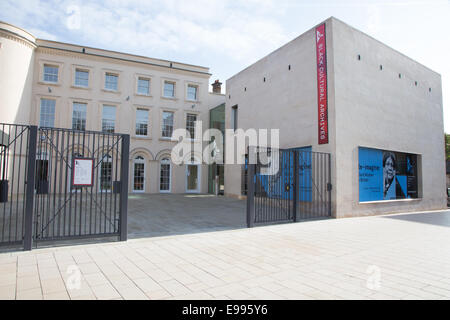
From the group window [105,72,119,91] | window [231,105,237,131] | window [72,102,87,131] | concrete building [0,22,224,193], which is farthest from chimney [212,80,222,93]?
window [72,102,87,131]

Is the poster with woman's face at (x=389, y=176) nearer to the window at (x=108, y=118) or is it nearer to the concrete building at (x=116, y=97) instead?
the concrete building at (x=116, y=97)

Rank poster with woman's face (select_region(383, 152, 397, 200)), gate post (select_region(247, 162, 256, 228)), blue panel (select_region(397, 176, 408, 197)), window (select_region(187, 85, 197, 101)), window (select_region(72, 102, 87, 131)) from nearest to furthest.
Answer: gate post (select_region(247, 162, 256, 228)) → poster with woman's face (select_region(383, 152, 397, 200)) → blue panel (select_region(397, 176, 408, 197)) → window (select_region(72, 102, 87, 131)) → window (select_region(187, 85, 197, 101))

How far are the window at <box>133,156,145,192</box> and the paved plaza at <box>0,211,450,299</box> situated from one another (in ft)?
50.1

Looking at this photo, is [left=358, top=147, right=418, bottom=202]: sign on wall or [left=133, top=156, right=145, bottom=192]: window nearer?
[left=358, top=147, right=418, bottom=202]: sign on wall

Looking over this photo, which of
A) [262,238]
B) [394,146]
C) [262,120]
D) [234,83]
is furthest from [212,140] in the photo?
[262,238]

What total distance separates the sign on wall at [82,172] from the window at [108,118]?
51.5ft

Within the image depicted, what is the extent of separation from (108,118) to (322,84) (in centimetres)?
1576

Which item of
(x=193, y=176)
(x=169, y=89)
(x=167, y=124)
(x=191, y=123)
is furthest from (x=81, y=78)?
(x=193, y=176)

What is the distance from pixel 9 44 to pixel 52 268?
18.4m

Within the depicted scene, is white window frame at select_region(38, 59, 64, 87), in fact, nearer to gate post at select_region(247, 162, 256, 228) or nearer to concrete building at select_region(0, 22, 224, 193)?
concrete building at select_region(0, 22, 224, 193)

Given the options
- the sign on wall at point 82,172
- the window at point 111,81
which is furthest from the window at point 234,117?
the sign on wall at point 82,172

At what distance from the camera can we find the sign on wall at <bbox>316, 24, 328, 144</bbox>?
443 inches

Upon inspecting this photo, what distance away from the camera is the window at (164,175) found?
22.2 metres

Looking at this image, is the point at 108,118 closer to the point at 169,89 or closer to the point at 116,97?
the point at 116,97
